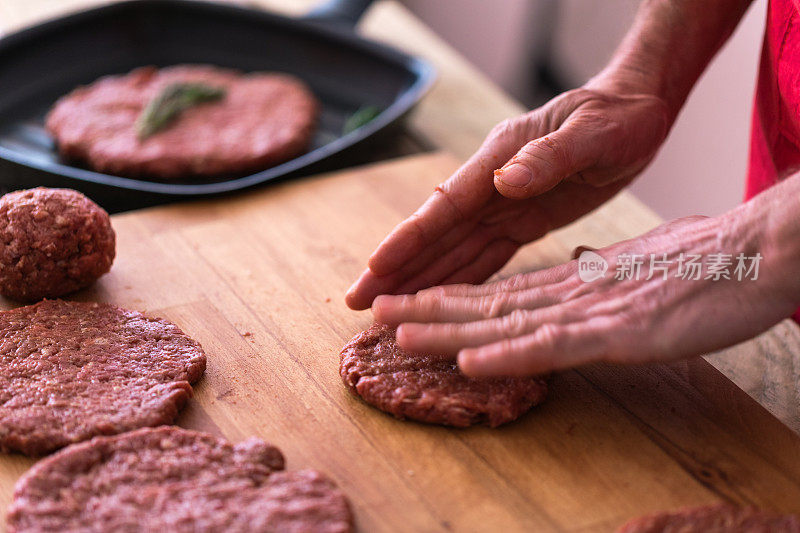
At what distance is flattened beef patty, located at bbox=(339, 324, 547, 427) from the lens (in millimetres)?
1832

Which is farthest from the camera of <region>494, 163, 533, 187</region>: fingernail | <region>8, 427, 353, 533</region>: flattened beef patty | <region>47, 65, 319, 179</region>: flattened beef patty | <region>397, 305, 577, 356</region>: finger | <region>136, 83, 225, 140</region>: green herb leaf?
<region>136, 83, 225, 140</region>: green herb leaf

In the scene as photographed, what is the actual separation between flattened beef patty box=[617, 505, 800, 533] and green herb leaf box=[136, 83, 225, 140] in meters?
2.34

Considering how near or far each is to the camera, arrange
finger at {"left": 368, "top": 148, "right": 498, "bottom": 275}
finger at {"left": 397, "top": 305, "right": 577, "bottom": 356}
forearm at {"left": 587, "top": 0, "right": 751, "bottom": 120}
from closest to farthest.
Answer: finger at {"left": 397, "top": 305, "right": 577, "bottom": 356} → finger at {"left": 368, "top": 148, "right": 498, "bottom": 275} → forearm at {"left": 587, "top": 0, "right": 751, "bottom": 120}

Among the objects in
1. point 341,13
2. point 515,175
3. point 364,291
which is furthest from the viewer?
point 341,13

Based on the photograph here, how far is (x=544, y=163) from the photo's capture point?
2.11 m

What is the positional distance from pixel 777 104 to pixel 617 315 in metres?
0.98

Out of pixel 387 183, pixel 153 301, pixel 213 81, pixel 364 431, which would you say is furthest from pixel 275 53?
pixel 364 431

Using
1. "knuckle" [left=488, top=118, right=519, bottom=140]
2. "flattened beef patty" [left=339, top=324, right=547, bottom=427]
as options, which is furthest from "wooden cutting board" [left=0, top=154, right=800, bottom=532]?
"knuckle" [left=488, top=118, right=519, bottom=140]

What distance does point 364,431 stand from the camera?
71.9 inches

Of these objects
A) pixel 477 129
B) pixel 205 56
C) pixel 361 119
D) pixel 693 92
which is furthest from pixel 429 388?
pixel 693 92

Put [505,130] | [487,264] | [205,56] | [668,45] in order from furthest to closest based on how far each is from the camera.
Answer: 1. [205,56]
2. [668,45]
3. [487,264]
4. [505,130]

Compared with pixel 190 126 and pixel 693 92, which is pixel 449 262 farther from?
pixel 693 92

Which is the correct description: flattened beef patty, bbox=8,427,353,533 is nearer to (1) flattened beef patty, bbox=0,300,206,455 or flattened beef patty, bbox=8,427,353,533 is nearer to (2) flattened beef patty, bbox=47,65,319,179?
(1) flattened beef patty, bbox=0,300,206,455

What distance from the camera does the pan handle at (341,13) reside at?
364 cm
